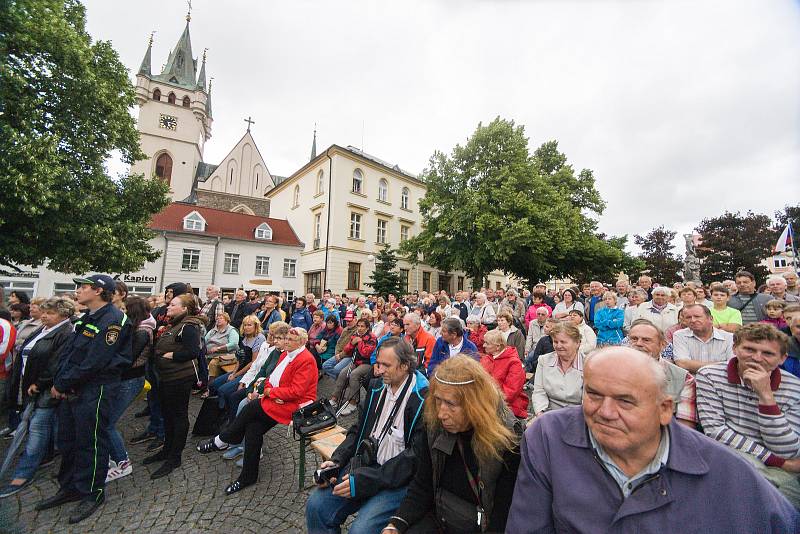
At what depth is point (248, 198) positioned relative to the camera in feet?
119

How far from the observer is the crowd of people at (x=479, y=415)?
4.33 ft

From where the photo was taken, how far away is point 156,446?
4.31m

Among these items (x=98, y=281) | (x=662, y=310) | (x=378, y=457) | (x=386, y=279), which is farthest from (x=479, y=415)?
(x=386, y=279)

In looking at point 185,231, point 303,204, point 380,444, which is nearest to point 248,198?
point 303,204

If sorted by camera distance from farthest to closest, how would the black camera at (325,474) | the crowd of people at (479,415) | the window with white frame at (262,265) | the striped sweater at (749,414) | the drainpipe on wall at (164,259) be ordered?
1. the window with white frame at (262,265)
2. the drainpipe on wall at (164,259)
3. the black camera at (325,474)
4. the striped sweater at (749,414)
5. the crowd of people at (479,415)

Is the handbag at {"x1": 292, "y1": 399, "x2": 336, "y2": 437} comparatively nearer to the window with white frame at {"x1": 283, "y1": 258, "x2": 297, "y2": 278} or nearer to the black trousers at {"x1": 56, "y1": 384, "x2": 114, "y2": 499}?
the black trousers at {"x1": 56, "y1": 384, "x2": 114, "y2": 499}

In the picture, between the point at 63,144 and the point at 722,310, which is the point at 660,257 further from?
the point at 63,144

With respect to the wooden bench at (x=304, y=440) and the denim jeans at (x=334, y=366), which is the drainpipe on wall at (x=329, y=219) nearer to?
the denim jeans at (x=334, y=366)

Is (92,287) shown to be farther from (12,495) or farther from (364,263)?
(364,263)

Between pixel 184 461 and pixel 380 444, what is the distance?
3.01m

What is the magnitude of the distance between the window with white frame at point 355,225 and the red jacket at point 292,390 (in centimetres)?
2278

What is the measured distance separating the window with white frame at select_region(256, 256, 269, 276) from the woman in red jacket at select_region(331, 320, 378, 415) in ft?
72.6

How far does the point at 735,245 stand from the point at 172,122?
60.8 meters

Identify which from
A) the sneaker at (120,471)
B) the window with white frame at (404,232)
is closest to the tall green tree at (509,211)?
the window with white frame at (404,232)
